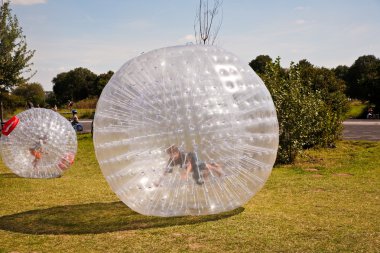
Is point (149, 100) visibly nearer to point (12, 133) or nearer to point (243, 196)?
point (243, 196)

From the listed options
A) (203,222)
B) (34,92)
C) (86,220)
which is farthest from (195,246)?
(34,92)

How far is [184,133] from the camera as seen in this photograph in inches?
205

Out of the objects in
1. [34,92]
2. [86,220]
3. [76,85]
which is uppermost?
[76,85]

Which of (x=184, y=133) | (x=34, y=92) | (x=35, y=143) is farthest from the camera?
(x=34, y=92)

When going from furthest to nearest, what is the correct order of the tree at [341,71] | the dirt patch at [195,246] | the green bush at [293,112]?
1. the tree at [341,71]
2. the green bush at [293,112]
3. the dirt patch at [195,246]

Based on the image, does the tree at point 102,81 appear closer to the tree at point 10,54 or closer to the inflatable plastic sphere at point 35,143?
the tree at point 10,54

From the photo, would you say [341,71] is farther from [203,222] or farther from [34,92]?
[203,222]

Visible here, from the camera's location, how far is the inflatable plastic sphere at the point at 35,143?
9.51m

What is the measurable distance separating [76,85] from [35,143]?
2448 inches

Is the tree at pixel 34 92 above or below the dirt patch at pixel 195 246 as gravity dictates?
above

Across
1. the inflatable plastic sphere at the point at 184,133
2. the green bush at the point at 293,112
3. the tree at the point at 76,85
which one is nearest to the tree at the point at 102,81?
the tree at the point at 76,85

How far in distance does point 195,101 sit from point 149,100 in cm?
58

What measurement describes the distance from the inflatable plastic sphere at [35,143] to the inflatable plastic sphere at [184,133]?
433 centimetres

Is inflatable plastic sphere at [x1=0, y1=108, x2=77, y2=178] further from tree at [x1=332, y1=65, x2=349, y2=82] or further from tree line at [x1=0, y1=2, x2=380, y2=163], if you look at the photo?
tree at [x1=332, y1=65, x2=349, y2=82]
